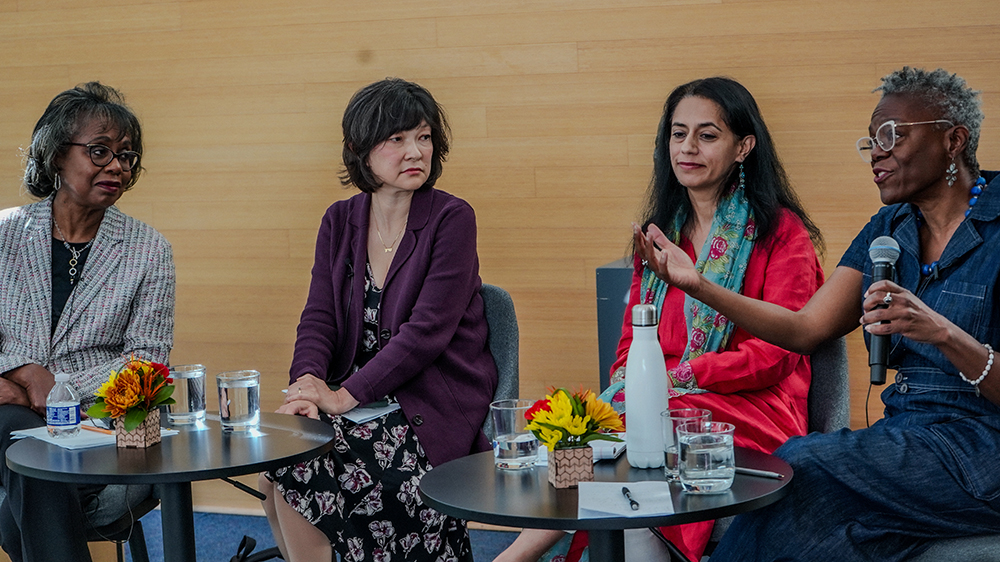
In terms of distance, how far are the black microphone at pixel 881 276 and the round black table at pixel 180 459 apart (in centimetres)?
106

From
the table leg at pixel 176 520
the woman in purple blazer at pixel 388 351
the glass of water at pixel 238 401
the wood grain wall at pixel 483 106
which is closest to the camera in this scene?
the table leg at pixel 176 520

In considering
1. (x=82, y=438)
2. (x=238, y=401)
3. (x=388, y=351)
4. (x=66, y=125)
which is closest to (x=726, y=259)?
(x=388, y=351)

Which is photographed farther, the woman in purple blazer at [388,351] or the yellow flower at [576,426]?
the woman in purple blazer at [388,351]

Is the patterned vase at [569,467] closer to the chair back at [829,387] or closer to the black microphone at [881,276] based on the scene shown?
the black microphone at [881,276]

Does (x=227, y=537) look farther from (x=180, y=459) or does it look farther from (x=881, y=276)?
(x=881, y=276)

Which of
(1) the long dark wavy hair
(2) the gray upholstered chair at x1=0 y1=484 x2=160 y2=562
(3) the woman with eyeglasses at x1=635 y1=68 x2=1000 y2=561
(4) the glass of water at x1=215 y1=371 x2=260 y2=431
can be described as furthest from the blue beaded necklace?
(2) the gray upholstered chair at x1=0 y1=484 x2=160 y2=562

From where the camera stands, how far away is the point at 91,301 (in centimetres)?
285

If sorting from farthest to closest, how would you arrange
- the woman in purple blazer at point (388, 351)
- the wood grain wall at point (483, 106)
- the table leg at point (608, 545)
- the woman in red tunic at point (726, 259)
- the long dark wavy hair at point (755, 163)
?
the wood grain wall at point (483, 106) → the long dark wavy hair at point (755, 163) → the woman in purple blazer at point (388, 351) → the woman in red tunic at point (726, 259) → the table leg at point (608, 545)

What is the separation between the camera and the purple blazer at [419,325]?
2600mm

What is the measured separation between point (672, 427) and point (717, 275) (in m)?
0.92

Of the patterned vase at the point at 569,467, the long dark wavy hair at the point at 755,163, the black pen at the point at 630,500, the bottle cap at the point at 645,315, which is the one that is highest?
the long dark wavy hair at the point at 755,163

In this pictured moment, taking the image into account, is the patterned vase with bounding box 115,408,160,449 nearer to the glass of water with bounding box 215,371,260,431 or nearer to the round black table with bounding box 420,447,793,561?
the glass of water with bounding box 215,371,260,431

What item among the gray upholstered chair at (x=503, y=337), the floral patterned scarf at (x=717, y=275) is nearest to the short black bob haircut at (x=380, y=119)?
the gray upholstered chair at (x=503, y=337)

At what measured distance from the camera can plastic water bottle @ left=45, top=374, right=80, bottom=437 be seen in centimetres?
215
